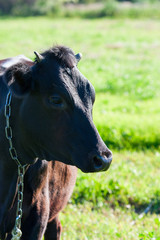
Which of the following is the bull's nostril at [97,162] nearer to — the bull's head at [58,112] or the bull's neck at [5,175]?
the bull's head at [58,112]

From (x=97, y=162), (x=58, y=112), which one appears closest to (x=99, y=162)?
(x=97, y=162)

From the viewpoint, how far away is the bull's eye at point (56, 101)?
9.51ft

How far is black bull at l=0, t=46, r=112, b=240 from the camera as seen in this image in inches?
113

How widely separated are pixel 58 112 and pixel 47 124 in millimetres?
120

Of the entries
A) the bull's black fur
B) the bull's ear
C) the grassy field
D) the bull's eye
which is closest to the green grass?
the grassy field

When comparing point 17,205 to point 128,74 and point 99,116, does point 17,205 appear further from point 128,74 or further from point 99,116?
point 128,74

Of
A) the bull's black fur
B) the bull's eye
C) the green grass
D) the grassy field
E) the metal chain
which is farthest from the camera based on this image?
the green grass

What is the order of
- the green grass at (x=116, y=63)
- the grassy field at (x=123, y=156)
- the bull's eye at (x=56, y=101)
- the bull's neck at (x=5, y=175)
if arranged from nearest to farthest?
the bull's eye at (x=56, y=101) → the bull's neck at (x=5, y=175) → the grassy field at (x=123, y=156) → the green grass at (x=116, y=63)

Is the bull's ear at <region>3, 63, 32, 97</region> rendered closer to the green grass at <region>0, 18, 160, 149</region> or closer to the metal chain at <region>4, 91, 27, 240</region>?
the metal chain at <region>4, 91, 27, 240</region>

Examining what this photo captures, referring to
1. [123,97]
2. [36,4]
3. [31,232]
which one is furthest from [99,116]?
[36,4]

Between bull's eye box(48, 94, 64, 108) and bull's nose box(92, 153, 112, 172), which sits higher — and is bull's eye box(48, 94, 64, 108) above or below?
above

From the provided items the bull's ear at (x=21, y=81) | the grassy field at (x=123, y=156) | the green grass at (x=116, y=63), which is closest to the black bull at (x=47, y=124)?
the bull's ear at (x=21, y=81)

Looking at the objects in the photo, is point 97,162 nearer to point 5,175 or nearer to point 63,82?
point 63,82

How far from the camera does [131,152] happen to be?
7422 mm
